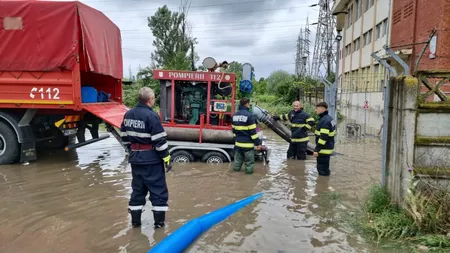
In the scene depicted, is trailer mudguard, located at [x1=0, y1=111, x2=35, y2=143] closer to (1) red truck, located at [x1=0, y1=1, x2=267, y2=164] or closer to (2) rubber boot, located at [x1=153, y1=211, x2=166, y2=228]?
(1) red truck, located at [x1=0, y1=1, x2=267, y2=164]

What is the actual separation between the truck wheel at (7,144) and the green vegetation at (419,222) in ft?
23.8

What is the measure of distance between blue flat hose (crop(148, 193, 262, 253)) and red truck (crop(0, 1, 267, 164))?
312cm

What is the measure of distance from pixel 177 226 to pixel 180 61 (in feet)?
61.7

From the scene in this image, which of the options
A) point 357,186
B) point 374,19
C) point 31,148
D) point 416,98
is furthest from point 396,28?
point 31,148

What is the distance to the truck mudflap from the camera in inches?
305

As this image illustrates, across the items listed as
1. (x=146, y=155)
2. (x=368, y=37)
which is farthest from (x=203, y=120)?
(x=368, y=37)

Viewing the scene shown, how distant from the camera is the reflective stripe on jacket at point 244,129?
7086 millimetres

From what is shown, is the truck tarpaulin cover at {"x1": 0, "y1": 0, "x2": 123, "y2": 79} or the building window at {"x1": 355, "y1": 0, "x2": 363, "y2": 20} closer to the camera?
the truck tarpaulin cover at {"x1": 0, "y1": 0, "x2": 123, "y2": 79}

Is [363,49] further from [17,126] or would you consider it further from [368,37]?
[17,126]

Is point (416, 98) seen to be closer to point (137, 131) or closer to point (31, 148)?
point (137, 131)

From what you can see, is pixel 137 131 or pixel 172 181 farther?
pixel 172 181

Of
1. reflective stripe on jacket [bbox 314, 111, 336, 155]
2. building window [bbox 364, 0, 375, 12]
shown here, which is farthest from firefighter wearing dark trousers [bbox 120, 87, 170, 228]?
building window [bbox 364, 0, 375, 12]

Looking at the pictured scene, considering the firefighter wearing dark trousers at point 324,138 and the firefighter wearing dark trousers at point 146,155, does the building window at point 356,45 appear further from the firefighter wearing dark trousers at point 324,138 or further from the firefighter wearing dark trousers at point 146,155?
the firefighter wearing dark trousers at point 146,155

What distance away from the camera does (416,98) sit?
13.7 feet
